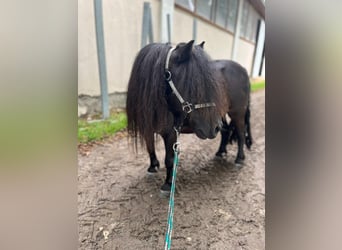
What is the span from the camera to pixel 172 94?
807 mm

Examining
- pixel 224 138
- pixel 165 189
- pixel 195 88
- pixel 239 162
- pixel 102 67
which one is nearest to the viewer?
pixel 195 88

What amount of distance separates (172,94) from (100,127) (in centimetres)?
32

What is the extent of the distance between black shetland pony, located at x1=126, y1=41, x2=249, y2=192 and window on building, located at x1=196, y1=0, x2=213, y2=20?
1.47 feet

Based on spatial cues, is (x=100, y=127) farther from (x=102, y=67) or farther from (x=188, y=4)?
(x=188, y=4)

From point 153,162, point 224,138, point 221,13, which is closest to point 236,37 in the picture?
point 221,13

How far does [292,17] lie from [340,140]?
0.16m

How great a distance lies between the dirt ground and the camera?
623 millimetres

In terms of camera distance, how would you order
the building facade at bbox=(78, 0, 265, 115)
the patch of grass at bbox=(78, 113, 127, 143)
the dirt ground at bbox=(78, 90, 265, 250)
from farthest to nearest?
the building facade at bbox=(78, 0, 265, 115)
the patch of grass at bbox=(78, 113, 127, 143)
the dirt ground at bbox=(78, 90, 265, 250)

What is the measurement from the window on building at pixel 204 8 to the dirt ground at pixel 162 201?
0.54 m

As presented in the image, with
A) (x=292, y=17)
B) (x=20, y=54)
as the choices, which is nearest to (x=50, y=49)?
(x=20, y=54)

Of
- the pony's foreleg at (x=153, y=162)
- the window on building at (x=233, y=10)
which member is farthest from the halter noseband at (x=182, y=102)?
the window on building at (x=233, y=10)

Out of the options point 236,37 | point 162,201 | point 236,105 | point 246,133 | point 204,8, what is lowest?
point 162,201

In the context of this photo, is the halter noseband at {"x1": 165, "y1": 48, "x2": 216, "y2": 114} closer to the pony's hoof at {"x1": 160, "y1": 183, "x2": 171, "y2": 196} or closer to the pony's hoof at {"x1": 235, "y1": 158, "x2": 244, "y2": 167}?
the pony's hoof at {"x1": 160, "y1": 183, "x2": 171, "y2": 196}

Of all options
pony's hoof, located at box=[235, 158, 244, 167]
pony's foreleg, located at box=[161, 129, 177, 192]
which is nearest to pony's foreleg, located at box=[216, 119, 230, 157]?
pony's hoof, located at box=[235, 158, 244, 167]
